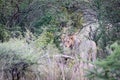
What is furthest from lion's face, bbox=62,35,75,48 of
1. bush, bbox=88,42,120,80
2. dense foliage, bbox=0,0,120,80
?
bush, bbox=88,42,120,80

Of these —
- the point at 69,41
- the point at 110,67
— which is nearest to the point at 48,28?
the point at 69,41

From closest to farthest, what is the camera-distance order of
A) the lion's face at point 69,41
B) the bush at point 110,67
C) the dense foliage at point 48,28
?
1. the bush at point 110,67
2. the dense foliage at point 48,28
3. the lion's face at point 69,41

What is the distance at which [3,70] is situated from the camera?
6422mm

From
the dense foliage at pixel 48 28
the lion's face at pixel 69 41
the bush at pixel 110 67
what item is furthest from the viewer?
the lion's face at pixel 69 41

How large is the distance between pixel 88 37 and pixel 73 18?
211 centimetres

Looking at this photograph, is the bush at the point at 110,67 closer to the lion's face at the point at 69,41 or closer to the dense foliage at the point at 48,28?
the dense foliage at the point at 48,28

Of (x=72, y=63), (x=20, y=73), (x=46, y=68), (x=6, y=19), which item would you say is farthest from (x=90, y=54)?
(x=6, y=19)

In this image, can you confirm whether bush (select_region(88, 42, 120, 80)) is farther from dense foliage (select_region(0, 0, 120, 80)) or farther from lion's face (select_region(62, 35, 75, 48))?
lion's face (select_region(62, 35, 75, 48))

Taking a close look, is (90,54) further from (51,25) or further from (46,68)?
(51,25)

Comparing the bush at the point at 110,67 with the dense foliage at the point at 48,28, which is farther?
the dense foliage at the point at 48,28

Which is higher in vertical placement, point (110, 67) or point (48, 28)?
point (48, 28)

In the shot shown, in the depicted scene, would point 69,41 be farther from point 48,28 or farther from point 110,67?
point 110,67

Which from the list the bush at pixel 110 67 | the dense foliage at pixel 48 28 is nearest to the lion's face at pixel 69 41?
the dense foliage at pixel 48 28

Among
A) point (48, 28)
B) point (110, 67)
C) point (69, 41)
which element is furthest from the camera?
point (48, 28)
